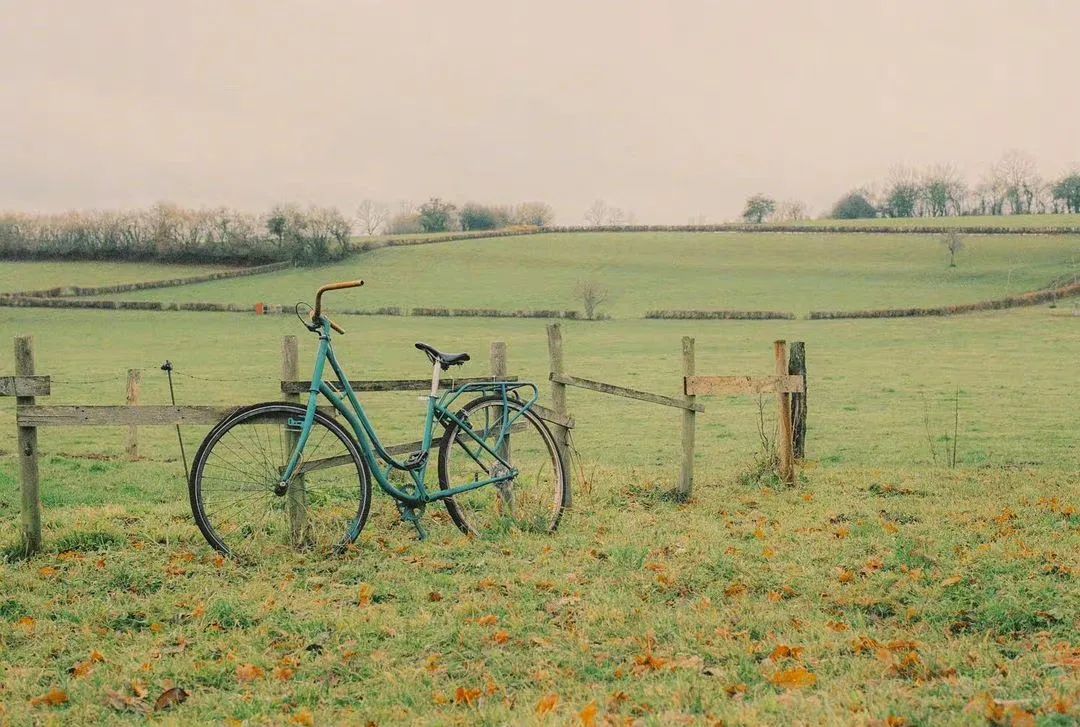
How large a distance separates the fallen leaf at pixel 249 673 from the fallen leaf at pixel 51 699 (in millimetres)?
867

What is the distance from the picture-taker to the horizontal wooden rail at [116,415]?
24.9 feet

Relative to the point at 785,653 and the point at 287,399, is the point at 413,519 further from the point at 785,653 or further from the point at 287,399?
the point at 785,653

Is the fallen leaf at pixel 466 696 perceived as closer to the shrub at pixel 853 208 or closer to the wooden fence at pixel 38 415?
the wooden fence at pixel 38 415

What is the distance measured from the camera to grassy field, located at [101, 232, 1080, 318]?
64.2 meters

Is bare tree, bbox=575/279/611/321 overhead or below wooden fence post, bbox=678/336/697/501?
overhead

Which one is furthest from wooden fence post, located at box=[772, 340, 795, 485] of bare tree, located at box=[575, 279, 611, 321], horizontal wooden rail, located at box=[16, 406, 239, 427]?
bare tree, located at box=[575, 279, 611, 321]

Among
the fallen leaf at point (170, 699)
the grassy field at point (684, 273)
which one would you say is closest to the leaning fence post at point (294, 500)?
the fallen leaf at point (170, 699)

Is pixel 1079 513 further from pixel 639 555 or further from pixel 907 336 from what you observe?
pixel 907 336

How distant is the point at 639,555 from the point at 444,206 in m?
125

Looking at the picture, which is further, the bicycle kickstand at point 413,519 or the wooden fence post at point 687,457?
the wooden fence post at point 687,457

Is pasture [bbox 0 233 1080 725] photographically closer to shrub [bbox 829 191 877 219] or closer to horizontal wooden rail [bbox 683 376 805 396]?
horizontal wooden rail [bbox 683 376 805 396]

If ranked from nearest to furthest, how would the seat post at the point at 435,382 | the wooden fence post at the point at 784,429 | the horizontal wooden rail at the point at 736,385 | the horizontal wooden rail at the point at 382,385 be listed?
the horizontal wooden rail at the point at 382,385 → the seat post at the point at 435,382 → the horizontal wooden rail at the point at 736,385 → the wooden fence post at the point at 784,429

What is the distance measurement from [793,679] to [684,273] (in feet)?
247

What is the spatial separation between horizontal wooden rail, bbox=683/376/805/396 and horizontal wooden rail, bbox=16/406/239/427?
16.9 ft
